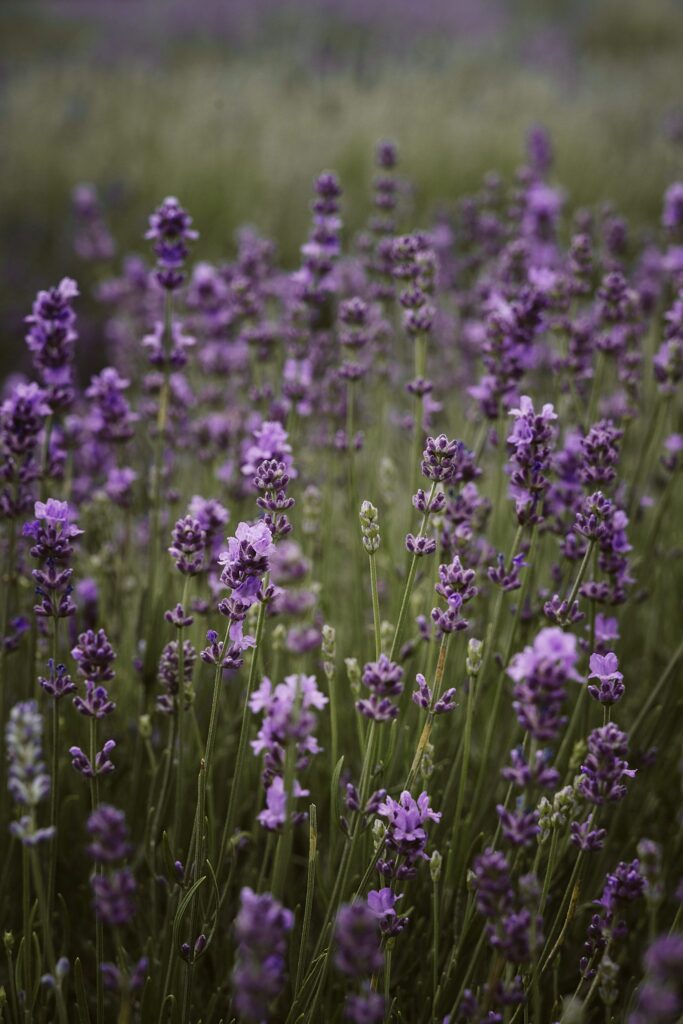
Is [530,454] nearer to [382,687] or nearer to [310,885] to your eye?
[382,687]

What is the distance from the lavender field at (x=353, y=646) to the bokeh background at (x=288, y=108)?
2.14 metres

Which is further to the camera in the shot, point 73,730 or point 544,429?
point 73,730

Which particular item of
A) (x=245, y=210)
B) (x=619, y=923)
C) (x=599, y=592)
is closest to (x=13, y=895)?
(x=619, y=923)

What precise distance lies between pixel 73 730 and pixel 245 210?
274 inches

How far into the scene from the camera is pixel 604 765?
1.31m

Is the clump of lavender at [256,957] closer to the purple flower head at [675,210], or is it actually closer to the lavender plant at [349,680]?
the lavender plant at [349,680]

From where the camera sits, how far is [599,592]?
5.81ft

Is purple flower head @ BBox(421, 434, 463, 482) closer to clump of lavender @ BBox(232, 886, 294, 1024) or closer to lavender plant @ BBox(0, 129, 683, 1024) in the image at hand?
lavender plant @ BBox(0, 129, 683, 1024)

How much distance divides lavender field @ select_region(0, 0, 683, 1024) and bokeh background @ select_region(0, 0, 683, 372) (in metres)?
2.14

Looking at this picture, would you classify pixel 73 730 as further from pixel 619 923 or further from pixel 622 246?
pixel 622 246

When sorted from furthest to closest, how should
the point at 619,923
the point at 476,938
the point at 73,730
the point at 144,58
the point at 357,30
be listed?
the point at 357,30
the point at 144,58
the point at 73,730
the point at 476,938
the point at 619,923

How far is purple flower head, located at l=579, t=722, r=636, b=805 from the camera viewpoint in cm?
129

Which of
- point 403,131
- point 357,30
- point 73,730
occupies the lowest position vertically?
point 73,730

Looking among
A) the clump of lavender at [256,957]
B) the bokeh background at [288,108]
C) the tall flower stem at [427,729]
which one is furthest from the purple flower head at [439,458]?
the bokeh background at [288,108]
